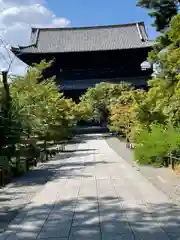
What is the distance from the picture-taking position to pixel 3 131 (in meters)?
→ 13.5

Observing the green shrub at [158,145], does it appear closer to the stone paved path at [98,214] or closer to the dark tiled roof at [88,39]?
the stone paved path at [98,214]

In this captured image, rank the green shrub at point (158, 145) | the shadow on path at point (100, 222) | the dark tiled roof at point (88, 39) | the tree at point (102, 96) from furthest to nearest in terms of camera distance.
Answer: the dark tiled roof at point (88, 39)
the tree at point (102, 96)
the green shrub at point (158, 145)
the shadow on path at point (100, 222)

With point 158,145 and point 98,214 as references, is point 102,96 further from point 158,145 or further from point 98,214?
point 98,214

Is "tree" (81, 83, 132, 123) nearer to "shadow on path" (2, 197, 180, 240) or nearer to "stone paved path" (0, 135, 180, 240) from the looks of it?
"stone paved path" (0, 135, 180, 240)

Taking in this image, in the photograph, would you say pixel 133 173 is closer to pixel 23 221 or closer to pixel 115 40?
pixel 23 221

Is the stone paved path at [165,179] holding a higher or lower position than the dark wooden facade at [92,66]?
lower

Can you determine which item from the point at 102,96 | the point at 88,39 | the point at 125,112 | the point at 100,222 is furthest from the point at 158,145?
the point at 88,39

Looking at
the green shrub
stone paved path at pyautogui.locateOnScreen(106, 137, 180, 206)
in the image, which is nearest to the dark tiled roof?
the green shrub

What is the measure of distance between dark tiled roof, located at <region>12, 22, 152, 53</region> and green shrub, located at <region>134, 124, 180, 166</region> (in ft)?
117

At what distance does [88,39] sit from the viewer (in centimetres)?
5434

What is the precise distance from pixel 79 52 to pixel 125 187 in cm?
4216

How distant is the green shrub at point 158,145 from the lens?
1375 cm

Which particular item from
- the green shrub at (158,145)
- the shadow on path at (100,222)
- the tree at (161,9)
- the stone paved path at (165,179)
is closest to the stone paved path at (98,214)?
the shadow on path at (100,222)

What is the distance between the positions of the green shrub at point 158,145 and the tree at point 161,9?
239 inches
